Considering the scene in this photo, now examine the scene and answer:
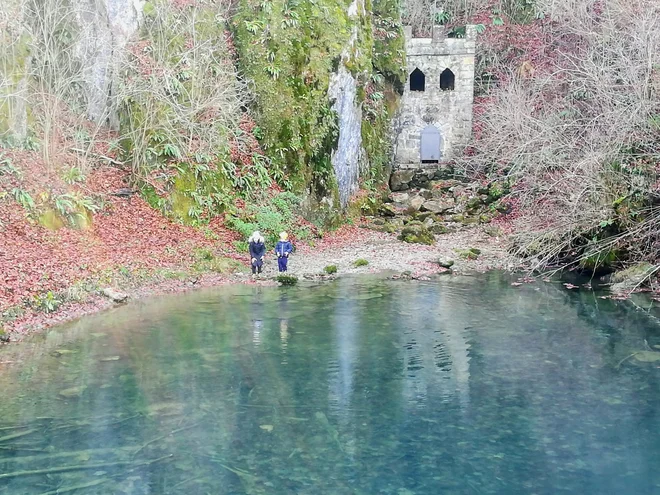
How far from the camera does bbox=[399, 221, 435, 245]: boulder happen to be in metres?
23.6

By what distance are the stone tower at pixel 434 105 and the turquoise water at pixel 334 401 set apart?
18252 mm

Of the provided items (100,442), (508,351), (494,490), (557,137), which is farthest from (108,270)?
(557,137)

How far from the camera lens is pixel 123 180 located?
21078 mm

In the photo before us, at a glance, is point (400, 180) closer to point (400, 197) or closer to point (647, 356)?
point (400, 197)

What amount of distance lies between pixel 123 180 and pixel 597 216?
13528mm

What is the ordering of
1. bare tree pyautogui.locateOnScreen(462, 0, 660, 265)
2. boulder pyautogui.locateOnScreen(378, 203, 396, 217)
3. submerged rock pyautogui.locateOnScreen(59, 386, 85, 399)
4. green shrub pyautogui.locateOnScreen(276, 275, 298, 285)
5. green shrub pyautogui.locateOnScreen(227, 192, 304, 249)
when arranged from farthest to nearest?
boulder pyautogui.locateOnScreen(378, 203, 396, 217) → green shrub pyautogui.locateOnScreen(227, 192, 304, 249) → green shrub pyautogui.locateOnScreen(276, 275, 298, 285) → bare tree pyautogui.locateOnScreen(462, 0, 660, 265) → submerged rock pyautogui.locateOnScreen(59, 386, 85, 399)

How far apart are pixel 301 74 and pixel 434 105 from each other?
10.7 meters

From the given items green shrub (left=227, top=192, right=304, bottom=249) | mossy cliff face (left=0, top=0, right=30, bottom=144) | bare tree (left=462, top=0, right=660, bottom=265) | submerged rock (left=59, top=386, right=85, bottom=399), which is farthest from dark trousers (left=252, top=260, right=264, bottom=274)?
submerged rock (left=59, top=386, right=85, bottom=399)

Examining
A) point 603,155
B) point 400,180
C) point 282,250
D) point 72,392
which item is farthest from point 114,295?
point 400,180

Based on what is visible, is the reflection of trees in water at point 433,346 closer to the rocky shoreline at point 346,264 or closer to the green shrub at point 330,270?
the green shrub at point 330,270

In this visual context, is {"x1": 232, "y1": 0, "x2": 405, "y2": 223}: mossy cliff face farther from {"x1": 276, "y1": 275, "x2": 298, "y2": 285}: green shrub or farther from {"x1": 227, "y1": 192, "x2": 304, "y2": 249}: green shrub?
{"x1": 276, "y1": 275, "x2": 298, "y2": 285}: green shrub

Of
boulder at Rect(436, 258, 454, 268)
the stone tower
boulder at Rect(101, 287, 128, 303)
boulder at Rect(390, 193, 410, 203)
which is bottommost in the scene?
boulder at Rect(436, 258, 454, 268)

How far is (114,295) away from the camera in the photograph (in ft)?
50.8

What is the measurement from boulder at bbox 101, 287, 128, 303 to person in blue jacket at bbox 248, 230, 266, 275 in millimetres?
3834
